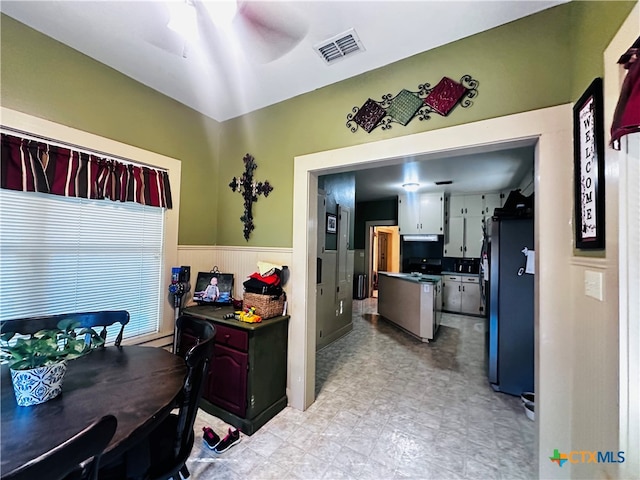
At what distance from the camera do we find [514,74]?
5.21 feet

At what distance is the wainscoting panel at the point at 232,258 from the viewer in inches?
99.7

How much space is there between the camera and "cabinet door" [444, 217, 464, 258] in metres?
5.89

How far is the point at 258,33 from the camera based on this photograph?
5.39 feet

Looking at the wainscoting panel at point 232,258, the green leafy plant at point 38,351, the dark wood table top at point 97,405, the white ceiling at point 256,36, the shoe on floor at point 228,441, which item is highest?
the white ceiling at point 256,36

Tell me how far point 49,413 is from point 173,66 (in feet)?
7.54

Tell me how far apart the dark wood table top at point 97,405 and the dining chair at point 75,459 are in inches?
5.9

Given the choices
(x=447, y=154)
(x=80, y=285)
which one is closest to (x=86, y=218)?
(x=80, y=285)

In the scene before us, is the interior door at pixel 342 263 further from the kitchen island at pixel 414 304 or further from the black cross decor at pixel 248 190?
the black cross decor at pixel 248 190

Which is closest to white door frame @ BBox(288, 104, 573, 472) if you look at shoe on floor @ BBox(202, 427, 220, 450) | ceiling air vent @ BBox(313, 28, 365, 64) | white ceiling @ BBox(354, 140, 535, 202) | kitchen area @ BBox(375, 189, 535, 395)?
ceiling air vent @ BBox(313, 28, 365, 64)

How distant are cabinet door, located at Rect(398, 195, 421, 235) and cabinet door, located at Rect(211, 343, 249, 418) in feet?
16.5

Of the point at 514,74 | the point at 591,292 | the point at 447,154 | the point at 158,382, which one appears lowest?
the point at 158,382

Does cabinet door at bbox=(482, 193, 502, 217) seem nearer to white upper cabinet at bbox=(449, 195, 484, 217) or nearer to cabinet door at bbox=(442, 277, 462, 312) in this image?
white upper cabinet at bbox=(449, 195, 484, 217)

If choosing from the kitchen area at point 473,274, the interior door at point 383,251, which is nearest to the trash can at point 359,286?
the kitchen area at point 473,274

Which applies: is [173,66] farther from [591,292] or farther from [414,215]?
[414,215]
